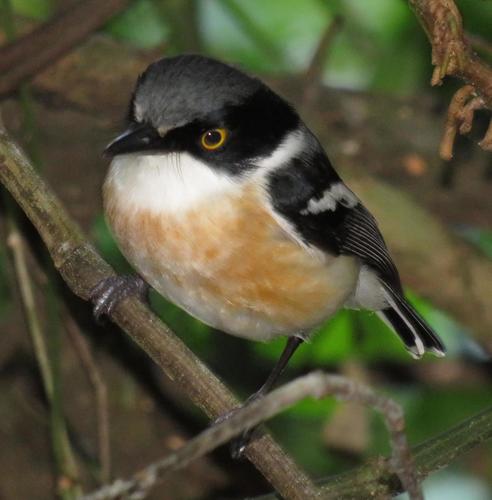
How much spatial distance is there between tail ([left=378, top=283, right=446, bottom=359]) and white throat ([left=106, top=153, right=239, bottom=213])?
114 centimetres

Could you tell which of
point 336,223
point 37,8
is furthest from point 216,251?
point 37,8

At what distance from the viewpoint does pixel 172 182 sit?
366 centimetres

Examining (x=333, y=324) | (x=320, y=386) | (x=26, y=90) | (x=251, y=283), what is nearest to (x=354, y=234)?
(x=251, y=283)

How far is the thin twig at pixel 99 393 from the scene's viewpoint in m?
4.59

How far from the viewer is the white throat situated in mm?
3643

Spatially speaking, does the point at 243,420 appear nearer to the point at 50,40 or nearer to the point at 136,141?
the point at 136,141

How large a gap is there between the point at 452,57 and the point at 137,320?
1169mm

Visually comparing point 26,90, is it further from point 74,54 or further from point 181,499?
point 181,499

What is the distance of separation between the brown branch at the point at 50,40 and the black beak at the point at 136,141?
1349 mm

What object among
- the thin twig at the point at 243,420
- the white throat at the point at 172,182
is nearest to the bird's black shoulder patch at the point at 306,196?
the white throat at the point at 172,182

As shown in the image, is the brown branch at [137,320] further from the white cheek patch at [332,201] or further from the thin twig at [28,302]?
the thin twig at [28,302]

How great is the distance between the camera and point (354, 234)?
13.9ft

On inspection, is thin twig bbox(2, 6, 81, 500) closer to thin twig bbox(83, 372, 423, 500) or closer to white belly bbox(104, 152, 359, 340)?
white belly bbox(104, 152, 359, 340)

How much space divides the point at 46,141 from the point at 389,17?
2.00 metres
